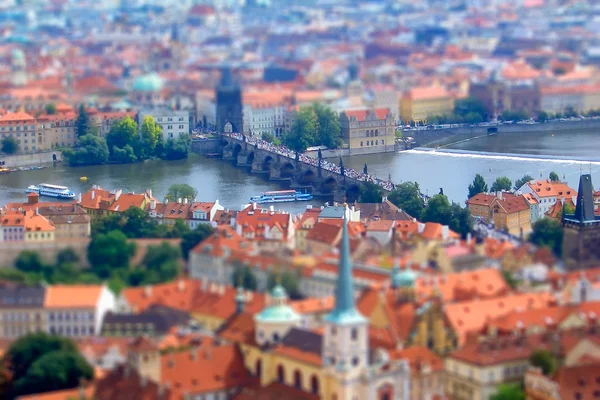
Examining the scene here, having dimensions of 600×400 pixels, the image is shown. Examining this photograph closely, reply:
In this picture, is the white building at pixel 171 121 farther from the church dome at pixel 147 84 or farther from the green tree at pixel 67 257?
the green tree at pixel 67 257

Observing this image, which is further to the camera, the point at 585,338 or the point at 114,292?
the point at 114,292

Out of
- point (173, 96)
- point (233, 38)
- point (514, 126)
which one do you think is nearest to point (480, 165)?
point (514, 126)

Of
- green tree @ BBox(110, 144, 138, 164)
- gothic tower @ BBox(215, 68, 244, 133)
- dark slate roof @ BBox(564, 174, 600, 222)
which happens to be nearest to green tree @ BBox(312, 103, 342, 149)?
gothic tower @ BBox(215, 68, 244, 133)

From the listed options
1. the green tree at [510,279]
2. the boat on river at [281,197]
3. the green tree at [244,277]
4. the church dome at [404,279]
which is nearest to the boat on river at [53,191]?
the boat on river at [281,197]

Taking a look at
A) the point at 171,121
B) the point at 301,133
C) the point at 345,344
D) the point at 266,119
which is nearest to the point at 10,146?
the point at 171,121

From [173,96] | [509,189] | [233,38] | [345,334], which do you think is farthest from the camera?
[233,38]

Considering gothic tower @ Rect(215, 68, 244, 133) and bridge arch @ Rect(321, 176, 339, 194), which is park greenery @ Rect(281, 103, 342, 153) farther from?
bridge arch @ Rect(321, 176, 339, 194)

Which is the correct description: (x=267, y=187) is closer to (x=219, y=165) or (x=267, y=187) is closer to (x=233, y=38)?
(x=219, y=165)
